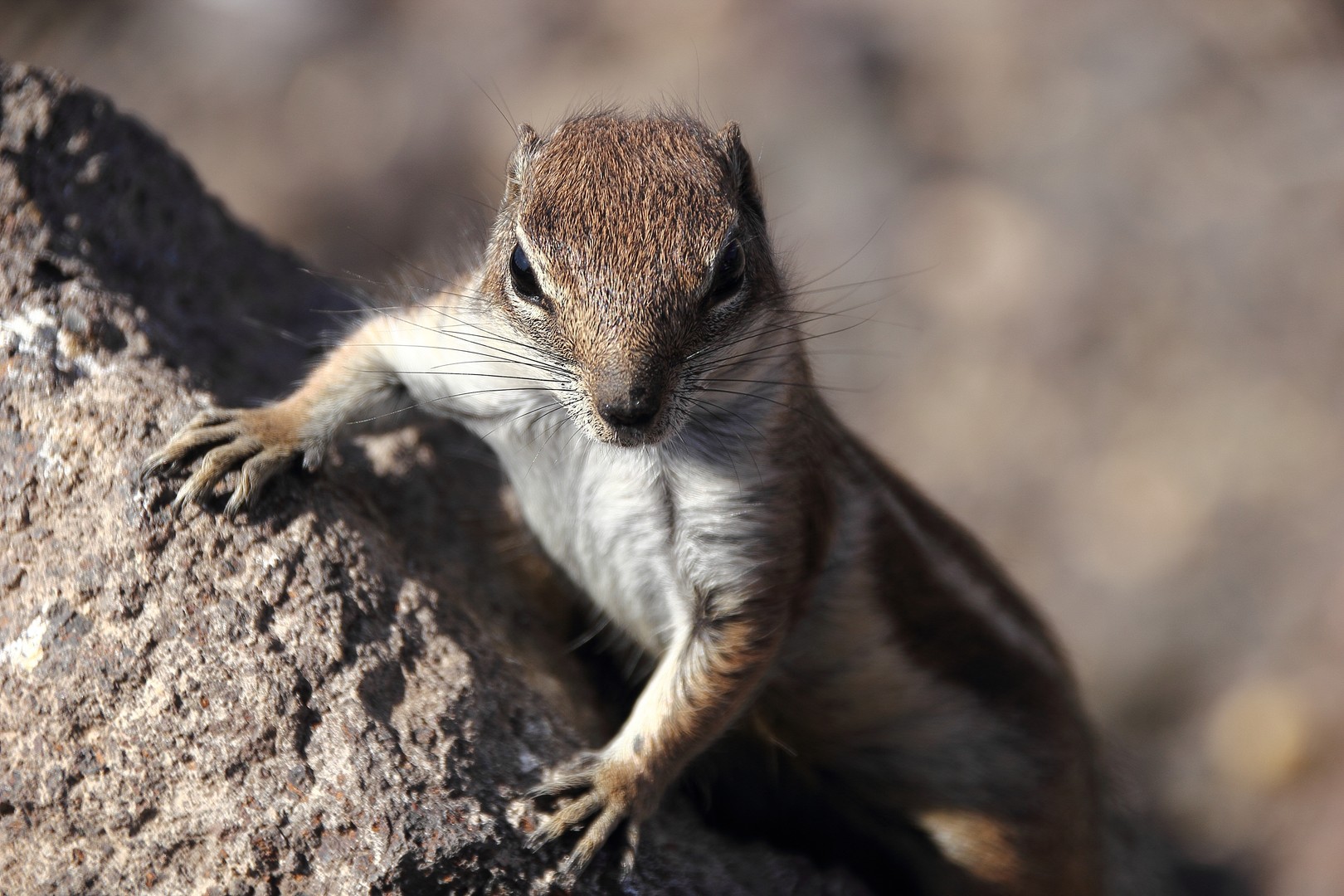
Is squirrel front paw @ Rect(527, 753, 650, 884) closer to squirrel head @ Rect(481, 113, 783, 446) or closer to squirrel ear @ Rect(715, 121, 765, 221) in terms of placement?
squirrel head @ Rect(481, 113, 783, 446)

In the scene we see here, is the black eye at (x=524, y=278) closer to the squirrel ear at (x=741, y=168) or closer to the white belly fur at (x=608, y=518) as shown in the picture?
the white belly fur at (x=608, y=518)

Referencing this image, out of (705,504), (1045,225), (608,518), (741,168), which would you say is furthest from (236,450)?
(1045,225)

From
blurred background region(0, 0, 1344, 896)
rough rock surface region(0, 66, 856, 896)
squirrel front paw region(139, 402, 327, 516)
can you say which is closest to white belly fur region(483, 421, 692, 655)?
rough rock surface region(0, 66, 856, 896)

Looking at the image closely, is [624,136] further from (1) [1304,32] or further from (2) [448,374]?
(1) [1304,32]

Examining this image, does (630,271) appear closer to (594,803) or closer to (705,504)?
(705,504)

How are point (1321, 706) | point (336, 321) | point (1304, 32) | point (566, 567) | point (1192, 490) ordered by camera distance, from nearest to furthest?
point (566, 567) → point (336, 321) → point (1321, 706) → point (1192, 490) → point (1304, 32)

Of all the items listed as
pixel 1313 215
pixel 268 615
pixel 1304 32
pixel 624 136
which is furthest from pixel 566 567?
pixel 1304 32
